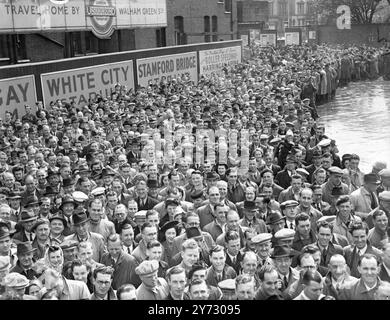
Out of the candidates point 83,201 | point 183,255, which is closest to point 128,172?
point 83,201

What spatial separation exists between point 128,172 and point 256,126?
373 cm

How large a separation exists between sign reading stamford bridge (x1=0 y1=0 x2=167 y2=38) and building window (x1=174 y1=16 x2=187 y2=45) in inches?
270

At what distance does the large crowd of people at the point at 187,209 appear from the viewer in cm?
547

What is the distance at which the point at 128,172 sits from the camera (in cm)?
964

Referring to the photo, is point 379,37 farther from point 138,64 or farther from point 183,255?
point 183,255

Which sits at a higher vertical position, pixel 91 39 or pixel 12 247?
pixel 91 39

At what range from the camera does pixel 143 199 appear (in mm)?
8562

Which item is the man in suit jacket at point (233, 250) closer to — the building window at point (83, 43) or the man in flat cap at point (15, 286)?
the man in flat cap at point (15, 286)

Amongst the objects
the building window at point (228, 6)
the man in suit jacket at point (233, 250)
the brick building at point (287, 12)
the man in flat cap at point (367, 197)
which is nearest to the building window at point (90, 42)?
the building window at point (228, 6)

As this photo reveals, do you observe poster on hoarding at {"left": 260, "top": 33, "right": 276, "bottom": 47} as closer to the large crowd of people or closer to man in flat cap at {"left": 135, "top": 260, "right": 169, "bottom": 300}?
the large crowd of people

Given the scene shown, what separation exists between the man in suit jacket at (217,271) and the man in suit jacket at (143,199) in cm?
259

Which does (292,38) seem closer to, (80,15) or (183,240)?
(80,15)

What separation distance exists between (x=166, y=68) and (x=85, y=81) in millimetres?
5450
